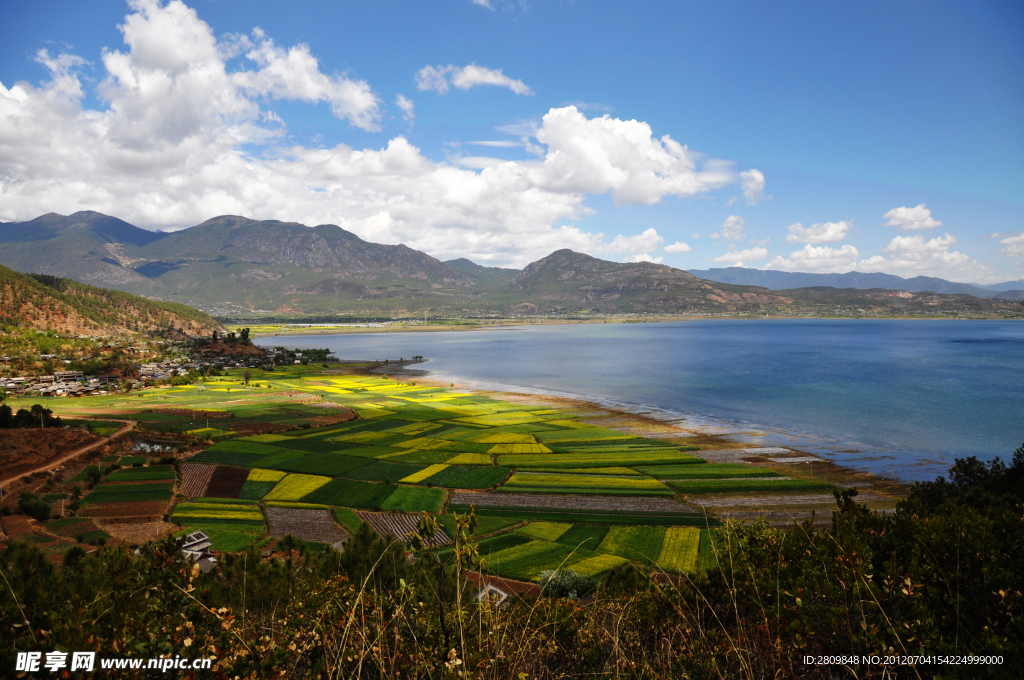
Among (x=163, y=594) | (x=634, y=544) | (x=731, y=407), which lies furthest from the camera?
(x=731, y=407)

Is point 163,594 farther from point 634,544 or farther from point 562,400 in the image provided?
point 562,400

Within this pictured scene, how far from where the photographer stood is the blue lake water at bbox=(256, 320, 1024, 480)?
59781 mm

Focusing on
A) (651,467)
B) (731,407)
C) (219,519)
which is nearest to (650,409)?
(731,407)

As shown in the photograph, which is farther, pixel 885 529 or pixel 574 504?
pixel 574 504

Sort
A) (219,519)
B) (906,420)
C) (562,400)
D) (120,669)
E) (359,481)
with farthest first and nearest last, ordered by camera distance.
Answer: (562,400) → (906,420) → (359,481) → (219,519) → (120,669)

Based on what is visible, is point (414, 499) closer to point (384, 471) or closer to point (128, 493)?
point (384, 471)

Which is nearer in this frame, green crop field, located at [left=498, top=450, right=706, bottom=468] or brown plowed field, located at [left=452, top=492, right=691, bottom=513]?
brown plowed field, located at [left=452, top=492, right=691, bottom=513]

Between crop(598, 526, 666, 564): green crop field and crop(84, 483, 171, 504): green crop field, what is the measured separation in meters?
39.0

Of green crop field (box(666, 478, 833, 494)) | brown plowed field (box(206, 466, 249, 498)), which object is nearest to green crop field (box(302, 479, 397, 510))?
brown plowed field (box(206, 466, 249, 498))

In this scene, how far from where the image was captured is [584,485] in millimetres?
47562

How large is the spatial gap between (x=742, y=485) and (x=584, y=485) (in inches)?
560

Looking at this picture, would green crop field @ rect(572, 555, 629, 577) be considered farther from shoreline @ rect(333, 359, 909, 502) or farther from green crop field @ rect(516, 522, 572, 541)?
shoreline @ rect(333, 359, 909, 502)

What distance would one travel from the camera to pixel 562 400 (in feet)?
303

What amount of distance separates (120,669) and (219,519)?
44.5 meters
